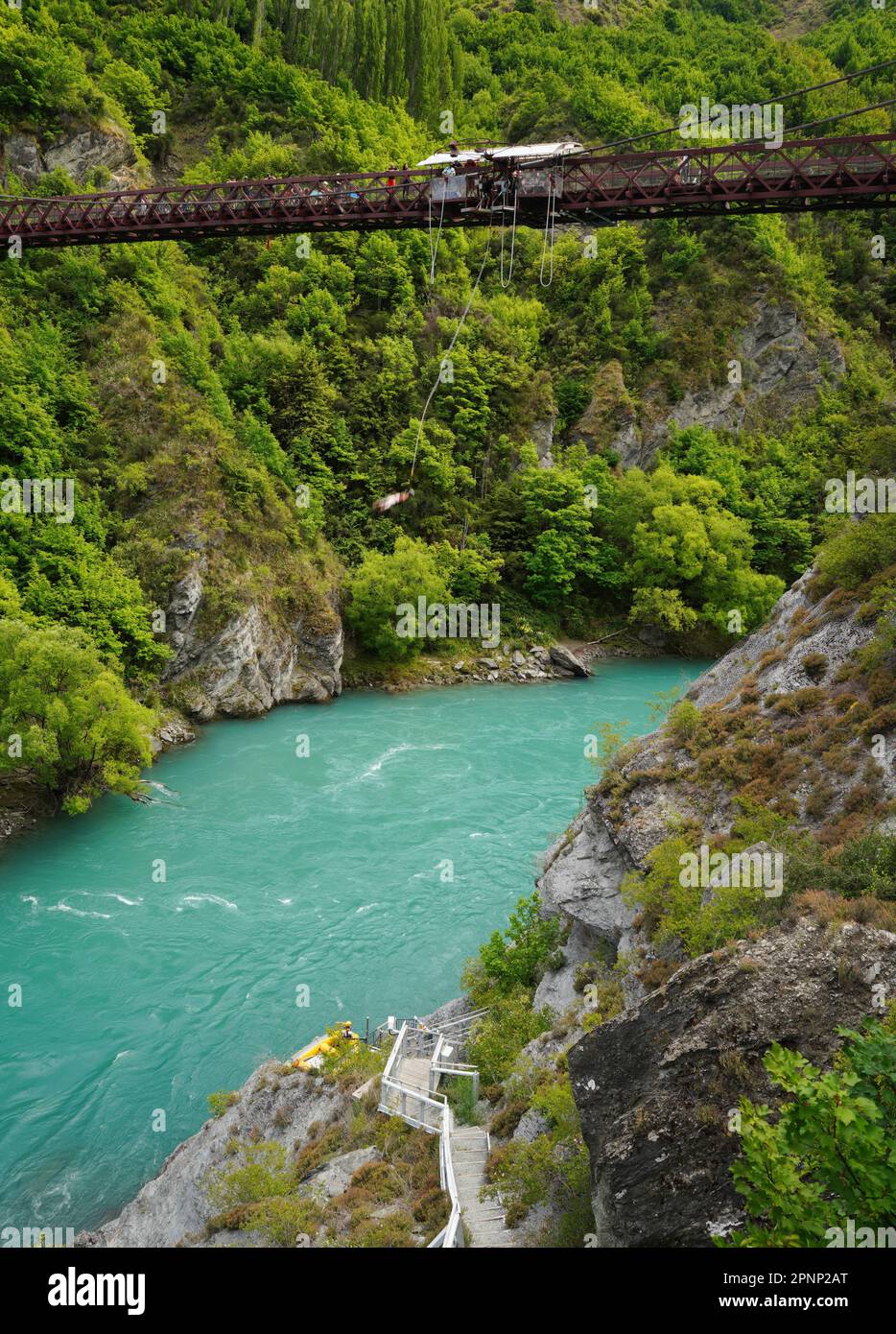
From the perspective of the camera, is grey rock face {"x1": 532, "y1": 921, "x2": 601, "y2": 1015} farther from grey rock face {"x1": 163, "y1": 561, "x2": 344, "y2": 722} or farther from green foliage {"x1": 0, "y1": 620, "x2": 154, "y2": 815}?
grey rock face {"x1": 163, "y1": 561, "x2": 344, "y2": 722}

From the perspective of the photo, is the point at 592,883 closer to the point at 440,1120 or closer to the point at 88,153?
the point at 440,1120

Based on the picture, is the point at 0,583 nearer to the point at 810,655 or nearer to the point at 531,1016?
the point at 531,1016

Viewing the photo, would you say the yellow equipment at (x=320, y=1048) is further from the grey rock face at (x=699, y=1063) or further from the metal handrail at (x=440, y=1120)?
the grey rock face at (x=699, y=1063)

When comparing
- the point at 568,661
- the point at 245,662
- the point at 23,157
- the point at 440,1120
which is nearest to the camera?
the point at 440,1120

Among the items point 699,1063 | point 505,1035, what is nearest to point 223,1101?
point 505,1035

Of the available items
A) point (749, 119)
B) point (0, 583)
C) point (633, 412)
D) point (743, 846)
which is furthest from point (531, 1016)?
point (749, 119)
